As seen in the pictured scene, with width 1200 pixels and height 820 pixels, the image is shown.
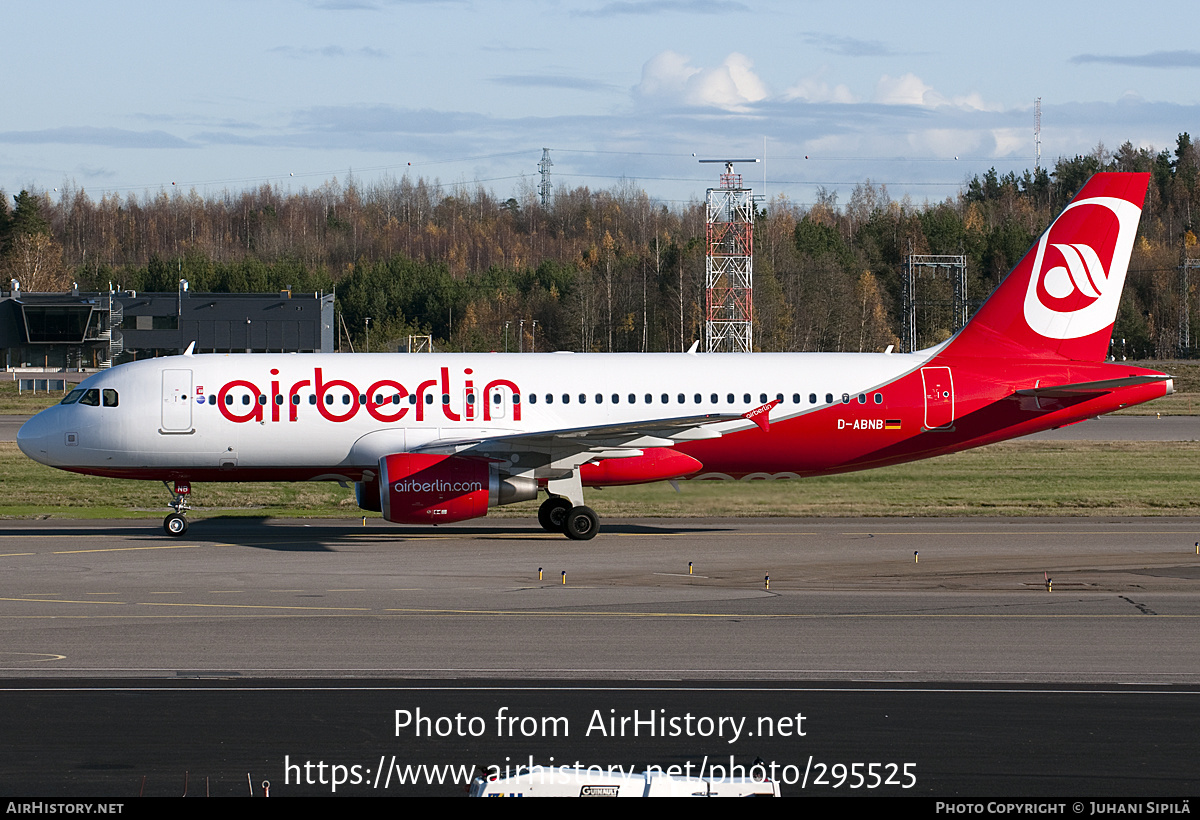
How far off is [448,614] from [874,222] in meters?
146

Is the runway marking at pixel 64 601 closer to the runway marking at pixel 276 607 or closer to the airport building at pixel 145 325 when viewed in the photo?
the runway marking at pixel 276 607

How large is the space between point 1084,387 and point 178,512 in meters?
21.1

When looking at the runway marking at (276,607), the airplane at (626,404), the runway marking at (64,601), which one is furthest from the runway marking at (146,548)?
the runway marking at (276,607)

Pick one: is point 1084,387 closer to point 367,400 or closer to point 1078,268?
point 1078,268

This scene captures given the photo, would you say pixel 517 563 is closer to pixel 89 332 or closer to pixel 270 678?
pixel 270 678

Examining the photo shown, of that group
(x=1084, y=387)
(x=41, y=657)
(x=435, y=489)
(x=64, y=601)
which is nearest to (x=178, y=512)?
(x=435, y=489)

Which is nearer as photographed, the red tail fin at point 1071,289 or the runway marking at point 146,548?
the runway marking at point 146,548

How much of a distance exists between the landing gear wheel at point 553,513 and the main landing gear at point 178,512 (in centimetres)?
822

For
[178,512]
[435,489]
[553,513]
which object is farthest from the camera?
[553,513]

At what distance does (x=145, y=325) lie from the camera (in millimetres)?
127250

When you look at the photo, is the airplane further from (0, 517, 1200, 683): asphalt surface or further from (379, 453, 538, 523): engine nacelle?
(0, 517, 1200, 683): asphalt surface

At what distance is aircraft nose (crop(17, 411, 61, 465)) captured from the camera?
27781mm

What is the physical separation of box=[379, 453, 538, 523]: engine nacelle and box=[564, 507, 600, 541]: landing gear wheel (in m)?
2.15

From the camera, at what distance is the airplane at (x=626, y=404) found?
90.6ft
